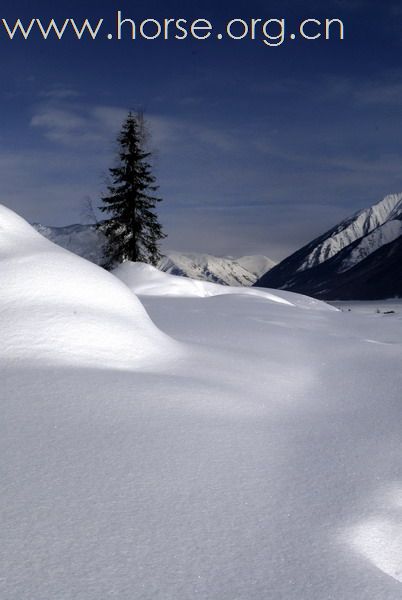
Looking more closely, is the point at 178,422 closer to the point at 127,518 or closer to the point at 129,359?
the point at 127,518

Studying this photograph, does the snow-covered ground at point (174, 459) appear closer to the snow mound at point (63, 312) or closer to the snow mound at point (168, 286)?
the snow mound at point (63, 312)

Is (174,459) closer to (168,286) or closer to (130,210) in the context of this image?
(168,286)

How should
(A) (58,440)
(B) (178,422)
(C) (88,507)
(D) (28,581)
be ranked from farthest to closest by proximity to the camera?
(B) (178,422) → (A) (58,440) → (C) (88,507) → (D) (28,581)

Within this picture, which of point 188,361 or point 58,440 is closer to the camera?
point 58,440

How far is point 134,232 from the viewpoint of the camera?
27.6 metres

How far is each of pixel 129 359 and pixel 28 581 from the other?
11.0 ft

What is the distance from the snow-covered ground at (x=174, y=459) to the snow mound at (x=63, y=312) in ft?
0.08

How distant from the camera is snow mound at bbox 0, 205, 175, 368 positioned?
4965 mm

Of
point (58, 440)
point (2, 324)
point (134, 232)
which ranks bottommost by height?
point (58, 440)

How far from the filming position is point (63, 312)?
549 cm

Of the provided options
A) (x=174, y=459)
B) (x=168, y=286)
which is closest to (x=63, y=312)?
(x=174, y=459)

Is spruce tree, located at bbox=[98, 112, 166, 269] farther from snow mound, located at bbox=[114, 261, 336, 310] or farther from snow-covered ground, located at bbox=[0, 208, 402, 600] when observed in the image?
snow-covered ground, located at bbox=[0, 208, 402, 600]

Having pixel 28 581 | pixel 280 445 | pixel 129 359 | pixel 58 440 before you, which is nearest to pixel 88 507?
pixel 28 581

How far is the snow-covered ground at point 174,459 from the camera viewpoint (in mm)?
2107
